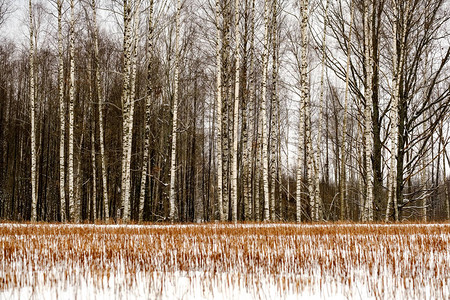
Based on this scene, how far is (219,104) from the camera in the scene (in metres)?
13.1

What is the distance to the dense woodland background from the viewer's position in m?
14.0

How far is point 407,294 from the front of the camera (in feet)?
10.3

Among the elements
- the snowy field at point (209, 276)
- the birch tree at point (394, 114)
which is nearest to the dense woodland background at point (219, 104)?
the birch tree at point (394, 114)

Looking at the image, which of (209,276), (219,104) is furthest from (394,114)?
(209,276)

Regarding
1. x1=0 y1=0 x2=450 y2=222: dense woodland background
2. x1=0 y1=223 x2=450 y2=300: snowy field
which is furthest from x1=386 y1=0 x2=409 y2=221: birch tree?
x1=0 y1=223 x2=450 y2=300: snowy field

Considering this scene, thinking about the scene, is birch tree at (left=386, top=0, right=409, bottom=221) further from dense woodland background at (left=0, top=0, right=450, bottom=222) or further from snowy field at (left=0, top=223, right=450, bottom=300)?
snowy field at (left=0, top=223, right=450, bottom=300)

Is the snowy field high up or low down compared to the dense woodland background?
down

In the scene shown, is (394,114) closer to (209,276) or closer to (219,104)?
(219,104)

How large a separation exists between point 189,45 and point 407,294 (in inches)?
791

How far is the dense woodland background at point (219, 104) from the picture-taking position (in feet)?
45.8

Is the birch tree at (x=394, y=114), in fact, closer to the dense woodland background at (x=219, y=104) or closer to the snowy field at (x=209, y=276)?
the dense woodland background at (x=219, y=104)

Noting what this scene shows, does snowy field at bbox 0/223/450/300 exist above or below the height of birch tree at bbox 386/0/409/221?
below

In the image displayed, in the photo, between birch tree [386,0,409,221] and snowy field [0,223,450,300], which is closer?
snowy field [0,223,450,300]

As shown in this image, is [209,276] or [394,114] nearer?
[209,276]
